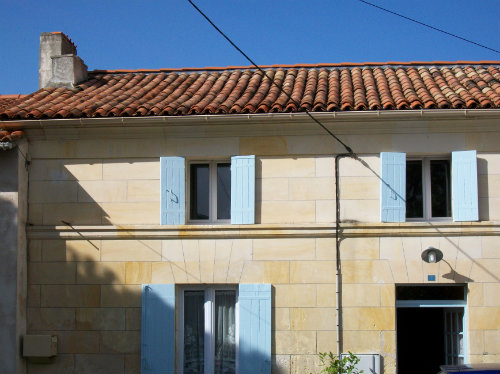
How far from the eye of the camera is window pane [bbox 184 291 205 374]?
10.9 meters

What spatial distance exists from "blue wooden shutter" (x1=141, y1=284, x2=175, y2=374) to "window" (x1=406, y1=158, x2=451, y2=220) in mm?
4113

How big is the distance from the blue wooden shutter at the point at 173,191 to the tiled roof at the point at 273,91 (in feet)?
2.73

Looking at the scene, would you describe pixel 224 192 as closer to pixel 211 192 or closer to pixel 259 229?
pixel 211 192

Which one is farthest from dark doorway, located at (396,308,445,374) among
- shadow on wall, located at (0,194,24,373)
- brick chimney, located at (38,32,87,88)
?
brick chimney, located at (38,32,87,88)

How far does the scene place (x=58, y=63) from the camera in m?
13.2

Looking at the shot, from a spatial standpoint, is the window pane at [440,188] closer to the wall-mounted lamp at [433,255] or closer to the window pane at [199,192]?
the wall-mounted lamp at [433,255]

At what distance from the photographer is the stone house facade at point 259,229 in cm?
1059

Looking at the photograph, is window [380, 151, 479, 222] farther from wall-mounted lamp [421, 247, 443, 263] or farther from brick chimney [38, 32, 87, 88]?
brick chimney [38, 32, 87, 88]

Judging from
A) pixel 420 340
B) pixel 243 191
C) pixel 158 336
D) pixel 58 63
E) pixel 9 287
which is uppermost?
pixel 58 63

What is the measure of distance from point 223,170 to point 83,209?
2.37 meters

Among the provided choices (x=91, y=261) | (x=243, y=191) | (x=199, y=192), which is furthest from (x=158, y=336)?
(x=243, y=191)

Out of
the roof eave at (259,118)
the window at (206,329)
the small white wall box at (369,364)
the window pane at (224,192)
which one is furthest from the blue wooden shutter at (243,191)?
the small white wall box at (369,364)

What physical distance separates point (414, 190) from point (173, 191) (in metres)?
3.87

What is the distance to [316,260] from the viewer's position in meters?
10.7
